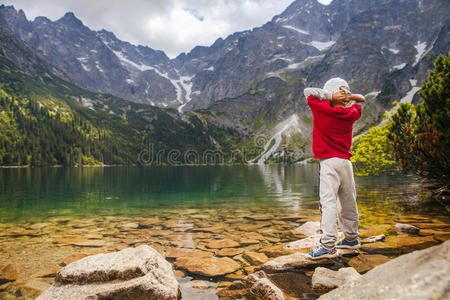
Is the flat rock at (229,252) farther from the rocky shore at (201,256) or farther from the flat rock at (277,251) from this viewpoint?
the flat rock at (277,251)

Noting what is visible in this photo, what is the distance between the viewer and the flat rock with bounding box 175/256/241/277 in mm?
6762

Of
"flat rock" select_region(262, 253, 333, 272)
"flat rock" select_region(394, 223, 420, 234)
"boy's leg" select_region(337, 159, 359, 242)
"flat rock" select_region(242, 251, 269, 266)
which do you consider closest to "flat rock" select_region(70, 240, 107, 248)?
"flat rock" select_region(242, 251, 269, 266)

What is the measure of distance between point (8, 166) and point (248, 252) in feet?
633

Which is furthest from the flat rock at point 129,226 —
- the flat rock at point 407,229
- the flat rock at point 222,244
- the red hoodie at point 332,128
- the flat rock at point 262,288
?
the flat rock at point 407,229

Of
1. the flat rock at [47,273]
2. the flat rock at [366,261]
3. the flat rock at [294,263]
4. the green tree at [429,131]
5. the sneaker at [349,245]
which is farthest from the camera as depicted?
the green tree at [429,131]

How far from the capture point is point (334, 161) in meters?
6.61

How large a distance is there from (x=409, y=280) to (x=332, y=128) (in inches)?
178

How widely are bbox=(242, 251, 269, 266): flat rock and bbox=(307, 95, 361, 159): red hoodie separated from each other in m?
3.24

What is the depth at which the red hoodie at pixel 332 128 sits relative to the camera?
6.68m

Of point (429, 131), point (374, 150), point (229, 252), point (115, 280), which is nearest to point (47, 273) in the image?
point (115, 280)

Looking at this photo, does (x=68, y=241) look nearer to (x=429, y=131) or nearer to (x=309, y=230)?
(x=309, y=230)

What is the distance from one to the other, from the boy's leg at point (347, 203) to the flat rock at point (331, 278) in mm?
1925

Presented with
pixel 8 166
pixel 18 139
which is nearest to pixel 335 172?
pixel 8 166

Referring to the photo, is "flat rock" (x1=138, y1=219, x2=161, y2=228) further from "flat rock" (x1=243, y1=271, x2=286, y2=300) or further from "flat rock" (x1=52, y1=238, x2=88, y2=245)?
"flat rock" (x1=243, y1=271, x2=286, y2=300)
